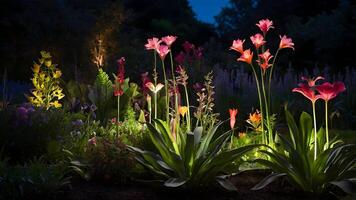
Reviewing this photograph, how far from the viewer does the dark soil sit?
356cm

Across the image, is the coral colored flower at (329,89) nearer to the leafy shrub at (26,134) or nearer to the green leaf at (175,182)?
the green leaf at (175,182)

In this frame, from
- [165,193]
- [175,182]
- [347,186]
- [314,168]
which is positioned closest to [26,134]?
[165,193]

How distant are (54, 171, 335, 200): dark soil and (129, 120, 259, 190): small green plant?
0.08 meters

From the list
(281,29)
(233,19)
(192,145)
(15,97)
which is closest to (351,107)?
(192,145)

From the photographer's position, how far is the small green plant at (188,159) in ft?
12.1

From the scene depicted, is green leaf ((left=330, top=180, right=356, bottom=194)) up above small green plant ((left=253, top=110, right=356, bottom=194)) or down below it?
below

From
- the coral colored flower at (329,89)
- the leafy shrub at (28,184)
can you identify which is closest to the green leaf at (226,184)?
the coral colored flower at (329,89)

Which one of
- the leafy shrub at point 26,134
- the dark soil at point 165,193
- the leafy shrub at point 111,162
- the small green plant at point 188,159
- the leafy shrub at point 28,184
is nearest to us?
the leafy shrub at point 28,184

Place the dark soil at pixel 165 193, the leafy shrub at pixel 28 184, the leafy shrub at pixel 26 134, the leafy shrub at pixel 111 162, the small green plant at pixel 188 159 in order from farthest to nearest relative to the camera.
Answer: the leafy shrub at pixel 26 134
the leafy shrub at pixel 111 162
the small green plant at pixel 188 159
the dark soil at pixel 165 193
the leafy shrub at pixel 28 184

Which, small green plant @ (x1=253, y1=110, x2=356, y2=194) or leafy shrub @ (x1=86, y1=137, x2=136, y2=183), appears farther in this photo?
leafy shrub @ (x1=86, y1=137, x2=136, y2=183)

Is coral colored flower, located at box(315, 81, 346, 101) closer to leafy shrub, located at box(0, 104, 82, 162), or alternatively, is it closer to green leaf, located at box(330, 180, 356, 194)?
green leaf, located at box(330, 180, 356, 194)

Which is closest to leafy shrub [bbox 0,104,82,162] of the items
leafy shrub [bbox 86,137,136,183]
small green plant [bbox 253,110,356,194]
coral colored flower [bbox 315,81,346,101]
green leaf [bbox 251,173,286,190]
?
leafy shrub [bbox 86,137,136,183]

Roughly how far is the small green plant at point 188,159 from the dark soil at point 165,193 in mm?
83

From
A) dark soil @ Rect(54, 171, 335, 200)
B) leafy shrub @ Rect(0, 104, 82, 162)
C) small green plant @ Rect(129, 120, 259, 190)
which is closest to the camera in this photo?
dark soil @ Rect(54, 171, 335, 200)
